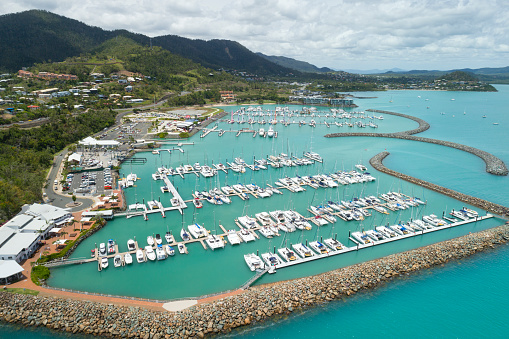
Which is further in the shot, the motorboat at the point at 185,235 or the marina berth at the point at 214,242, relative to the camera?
the motorboat at the point at 185,235

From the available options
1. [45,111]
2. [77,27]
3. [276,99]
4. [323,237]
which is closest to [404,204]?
[323,237]

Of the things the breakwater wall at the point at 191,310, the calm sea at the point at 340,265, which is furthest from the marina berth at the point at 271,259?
Answer: the breakwater wall at the point at 191,310

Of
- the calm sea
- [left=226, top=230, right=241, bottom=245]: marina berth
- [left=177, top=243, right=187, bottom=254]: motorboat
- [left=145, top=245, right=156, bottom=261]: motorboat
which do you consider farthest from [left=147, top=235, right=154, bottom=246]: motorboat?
[left=226, top=230, right=241, bottom=245]: marina berth

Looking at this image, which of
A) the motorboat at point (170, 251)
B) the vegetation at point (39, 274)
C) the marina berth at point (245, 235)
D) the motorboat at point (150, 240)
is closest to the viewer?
the vegetation at point (39, 274)

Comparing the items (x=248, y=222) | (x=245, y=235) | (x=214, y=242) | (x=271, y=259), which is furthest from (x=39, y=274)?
(x=248, y=222)

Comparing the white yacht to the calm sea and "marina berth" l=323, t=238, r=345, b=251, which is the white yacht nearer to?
the calm sea

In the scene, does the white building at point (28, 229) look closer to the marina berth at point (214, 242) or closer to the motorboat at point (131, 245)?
the motorboat at point (131, 245)

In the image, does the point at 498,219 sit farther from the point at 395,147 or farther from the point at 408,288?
the point at 395,147
